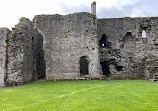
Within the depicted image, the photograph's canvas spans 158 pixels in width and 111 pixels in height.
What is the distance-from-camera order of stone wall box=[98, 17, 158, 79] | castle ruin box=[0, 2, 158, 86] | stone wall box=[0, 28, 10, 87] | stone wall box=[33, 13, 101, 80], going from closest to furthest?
stone wall box=[0, 28, 10, 87] → castle ruin box=[0, 2, 158, 86] → stone wall box=[33, 13, 101, 80] → stone wall box=[98, 17, 158, 79]

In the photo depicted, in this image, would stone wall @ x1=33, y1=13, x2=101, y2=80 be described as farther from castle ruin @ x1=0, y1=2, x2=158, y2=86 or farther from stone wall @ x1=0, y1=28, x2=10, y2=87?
stone wall @ x1=0, y1=28, x2=10, y2=87

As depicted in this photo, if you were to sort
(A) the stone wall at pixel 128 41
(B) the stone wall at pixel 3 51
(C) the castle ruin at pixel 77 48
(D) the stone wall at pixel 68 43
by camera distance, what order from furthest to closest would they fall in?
(A) the stone wall at pixel 128 41 < (D) the stone wall at pixel 68 43 < (C) the castle ruin at pixel 77 48 < (B) the stone wall at pixel 3 51

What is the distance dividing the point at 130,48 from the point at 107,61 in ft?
9.73

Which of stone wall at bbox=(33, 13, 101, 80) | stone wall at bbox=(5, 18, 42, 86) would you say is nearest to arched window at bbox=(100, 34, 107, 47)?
stone wall at bbox=(33, 13, 101, 80)

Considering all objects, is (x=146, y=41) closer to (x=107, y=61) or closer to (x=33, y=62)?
(x=107, y=61)

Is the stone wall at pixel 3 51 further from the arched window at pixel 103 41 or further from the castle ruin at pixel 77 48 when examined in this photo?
the arched window at pixel 103 41

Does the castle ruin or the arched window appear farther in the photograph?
the arched window

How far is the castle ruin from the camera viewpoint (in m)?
14.7

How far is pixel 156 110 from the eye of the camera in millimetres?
5922

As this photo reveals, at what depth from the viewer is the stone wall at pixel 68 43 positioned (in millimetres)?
16812

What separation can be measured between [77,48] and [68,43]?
101 centimetres

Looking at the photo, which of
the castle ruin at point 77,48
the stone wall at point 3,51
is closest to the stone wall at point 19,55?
the castle ruin at point 77,48

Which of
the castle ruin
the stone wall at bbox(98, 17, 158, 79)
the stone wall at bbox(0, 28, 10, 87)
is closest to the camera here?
the stone wall at bbox(0, 28, 10, 87)

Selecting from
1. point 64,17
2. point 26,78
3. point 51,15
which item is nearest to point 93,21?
point 64,17
